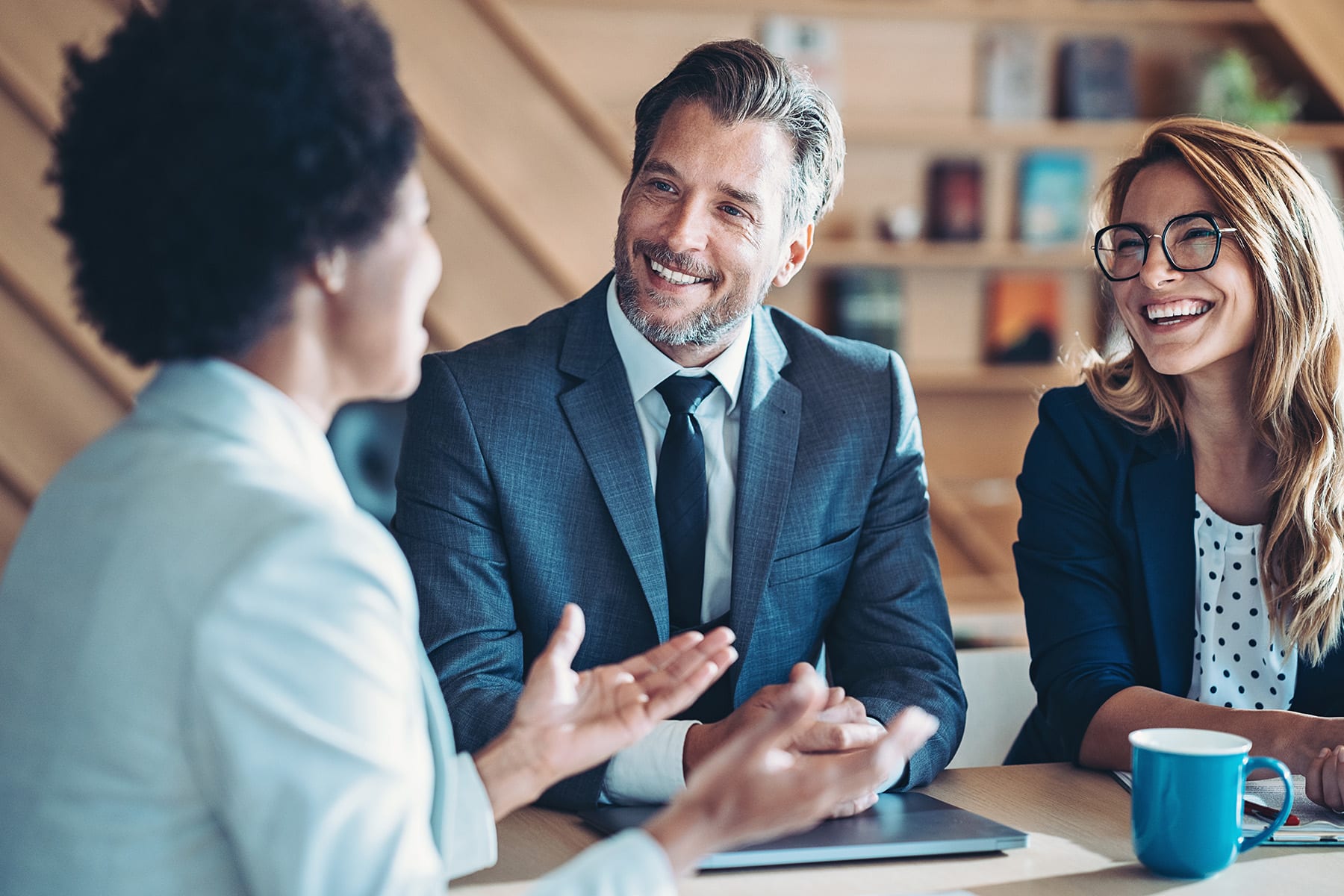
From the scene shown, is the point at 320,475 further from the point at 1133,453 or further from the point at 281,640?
the point at 1133,453

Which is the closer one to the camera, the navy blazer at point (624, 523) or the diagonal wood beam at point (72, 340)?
the navy blazer at point (624, 523)

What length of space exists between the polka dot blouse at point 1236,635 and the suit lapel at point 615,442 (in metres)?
0.73

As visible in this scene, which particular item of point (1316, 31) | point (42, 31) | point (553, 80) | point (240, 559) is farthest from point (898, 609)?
point (1316, 31)

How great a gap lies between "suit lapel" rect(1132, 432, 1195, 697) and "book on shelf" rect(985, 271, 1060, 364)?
274 cm

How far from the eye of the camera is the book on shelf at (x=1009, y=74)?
4.30 metres

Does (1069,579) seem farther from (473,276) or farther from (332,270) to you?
(473,276)

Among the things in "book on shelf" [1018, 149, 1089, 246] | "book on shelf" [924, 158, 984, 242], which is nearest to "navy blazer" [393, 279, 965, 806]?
"book on shelf" [924, 158, 984, 242]

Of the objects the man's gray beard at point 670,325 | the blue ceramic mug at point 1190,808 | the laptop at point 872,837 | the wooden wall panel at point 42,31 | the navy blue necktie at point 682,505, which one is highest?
the wooden wall panel at point 42,31

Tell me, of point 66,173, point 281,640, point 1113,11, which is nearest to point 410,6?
point 1113,11

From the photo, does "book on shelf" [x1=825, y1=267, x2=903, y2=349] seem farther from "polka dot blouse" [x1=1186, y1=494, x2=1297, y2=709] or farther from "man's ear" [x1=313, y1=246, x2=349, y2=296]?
"man's ear" [x1=313, y1=246, x2=349, y2=296]

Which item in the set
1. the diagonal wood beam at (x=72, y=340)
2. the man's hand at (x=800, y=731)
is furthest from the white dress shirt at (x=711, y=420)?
the diagonal wood beam at (x=72, y=340)

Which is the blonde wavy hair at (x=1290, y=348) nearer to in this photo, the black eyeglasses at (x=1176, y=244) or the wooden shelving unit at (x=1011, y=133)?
the black eyeglasses at (x=1176, y=244)

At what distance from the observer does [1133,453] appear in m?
1.79

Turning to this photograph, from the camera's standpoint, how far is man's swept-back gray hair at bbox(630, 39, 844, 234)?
69.6 inches
